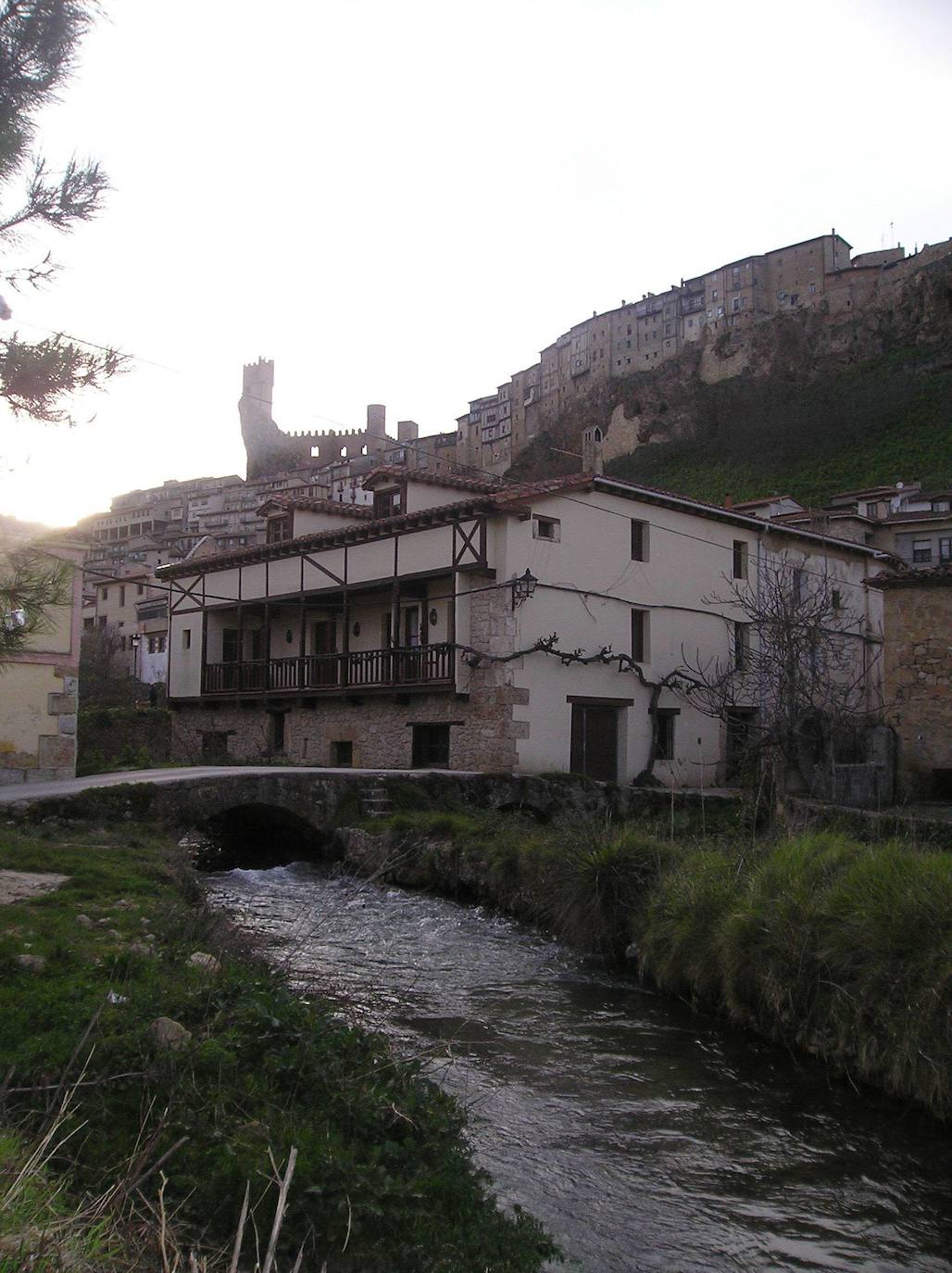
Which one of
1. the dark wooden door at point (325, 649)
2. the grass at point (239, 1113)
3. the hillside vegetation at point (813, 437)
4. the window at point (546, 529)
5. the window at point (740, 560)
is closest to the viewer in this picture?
the grass at point (239, 1113)

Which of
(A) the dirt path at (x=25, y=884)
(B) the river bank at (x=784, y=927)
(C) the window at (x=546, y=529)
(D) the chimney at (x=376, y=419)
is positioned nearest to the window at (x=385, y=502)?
(C) the window at (x=546, y=529)

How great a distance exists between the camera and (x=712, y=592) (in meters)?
25.0

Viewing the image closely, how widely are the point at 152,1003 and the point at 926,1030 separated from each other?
4.41 m

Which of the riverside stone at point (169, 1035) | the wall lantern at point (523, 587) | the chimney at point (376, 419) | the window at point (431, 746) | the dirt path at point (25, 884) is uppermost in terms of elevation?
the chimney at point (376, 419)

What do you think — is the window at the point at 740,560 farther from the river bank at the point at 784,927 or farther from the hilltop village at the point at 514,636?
the river bank at the point at 784,927

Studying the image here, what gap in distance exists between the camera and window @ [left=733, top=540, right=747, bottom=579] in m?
25.9

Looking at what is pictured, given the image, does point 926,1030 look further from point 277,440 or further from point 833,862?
point 277,440

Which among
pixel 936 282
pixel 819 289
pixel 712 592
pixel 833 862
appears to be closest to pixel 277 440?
pixel 819 289

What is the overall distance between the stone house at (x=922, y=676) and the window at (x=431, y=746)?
8.70 meters

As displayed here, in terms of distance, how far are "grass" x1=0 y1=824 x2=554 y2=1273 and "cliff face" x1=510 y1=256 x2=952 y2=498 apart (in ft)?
190

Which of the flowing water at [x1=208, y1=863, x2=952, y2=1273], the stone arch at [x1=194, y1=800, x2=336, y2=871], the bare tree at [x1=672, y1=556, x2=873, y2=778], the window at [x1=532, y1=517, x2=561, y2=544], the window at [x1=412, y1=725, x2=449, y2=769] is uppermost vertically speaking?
the window at [x1=532, y1=517, x2=561, y2=544]

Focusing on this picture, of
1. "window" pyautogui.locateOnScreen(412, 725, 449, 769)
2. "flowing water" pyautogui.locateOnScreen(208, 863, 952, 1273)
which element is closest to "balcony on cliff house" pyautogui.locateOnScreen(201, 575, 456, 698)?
"window" pyautogui.locateOnScreen(412, 725, 449, 769)

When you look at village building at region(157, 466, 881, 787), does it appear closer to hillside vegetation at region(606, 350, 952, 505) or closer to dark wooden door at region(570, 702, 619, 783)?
dark wooden door at region(570, 702, 619, 783)

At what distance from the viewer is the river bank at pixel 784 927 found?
6391 millimetres
